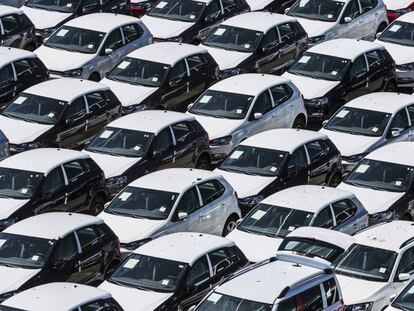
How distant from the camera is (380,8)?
41.2 m

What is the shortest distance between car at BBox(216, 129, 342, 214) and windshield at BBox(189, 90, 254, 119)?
1.77 m

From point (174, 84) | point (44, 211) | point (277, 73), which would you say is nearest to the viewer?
point (44, 211)

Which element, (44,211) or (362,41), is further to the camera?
(362,41)

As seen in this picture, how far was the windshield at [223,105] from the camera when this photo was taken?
1359 inches

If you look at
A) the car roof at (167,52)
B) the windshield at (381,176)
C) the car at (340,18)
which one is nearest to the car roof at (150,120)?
the car roof at (167,52)

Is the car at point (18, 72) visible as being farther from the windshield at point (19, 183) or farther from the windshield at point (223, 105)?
the windshield at point (19, 183)

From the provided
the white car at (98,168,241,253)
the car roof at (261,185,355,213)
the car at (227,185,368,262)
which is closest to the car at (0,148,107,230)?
the white car at (98,168,241,253)

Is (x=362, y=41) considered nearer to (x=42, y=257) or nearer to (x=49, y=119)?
(x=49, y=119)

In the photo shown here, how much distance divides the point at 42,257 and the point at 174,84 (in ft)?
31.5

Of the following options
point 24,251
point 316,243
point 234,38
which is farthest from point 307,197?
point 234,38

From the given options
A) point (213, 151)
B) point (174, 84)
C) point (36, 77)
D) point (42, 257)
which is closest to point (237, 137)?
point (213, 151)

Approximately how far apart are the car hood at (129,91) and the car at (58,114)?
93 centimetres

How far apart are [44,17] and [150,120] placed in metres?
8.73

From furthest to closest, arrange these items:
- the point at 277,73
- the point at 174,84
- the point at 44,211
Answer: the point at 277,73 < the point at 174,84 < the point at 44,211
